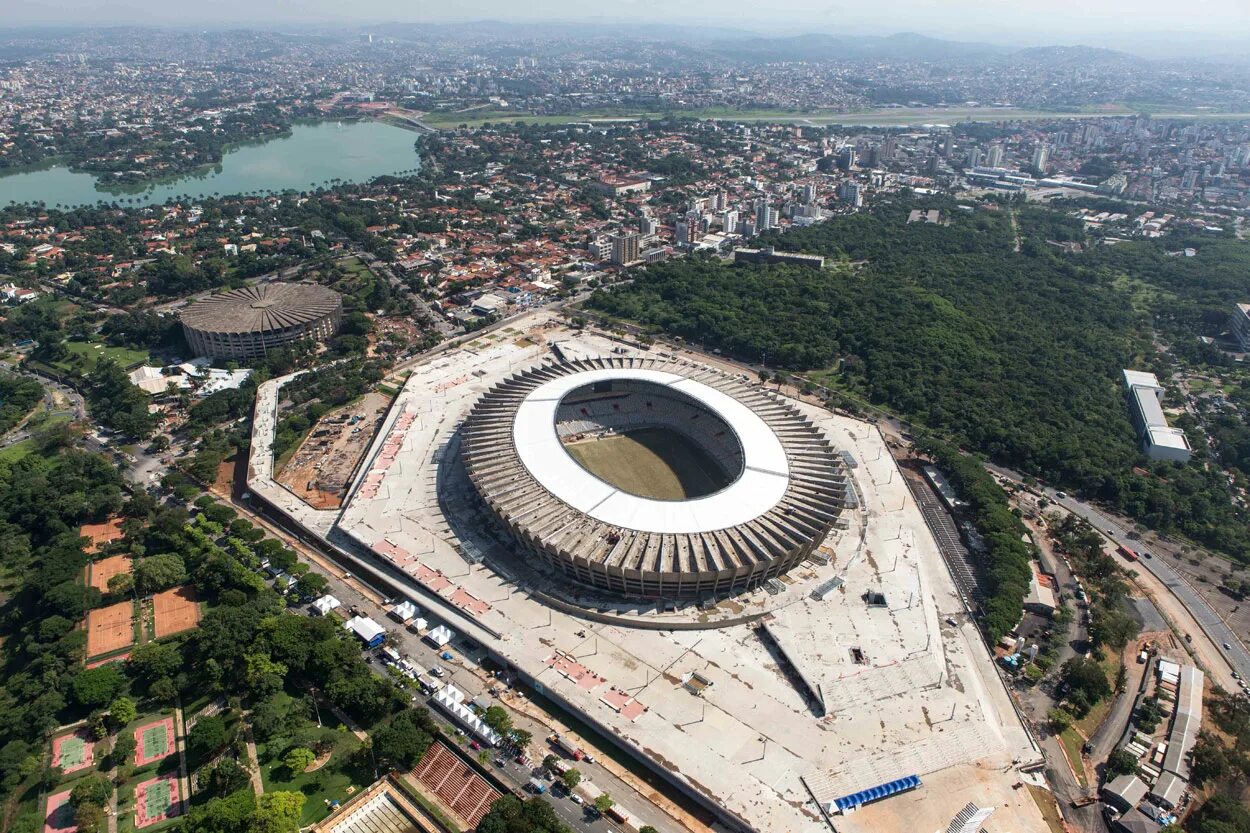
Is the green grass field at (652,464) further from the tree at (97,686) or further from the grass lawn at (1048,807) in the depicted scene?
the tree at (97,686)

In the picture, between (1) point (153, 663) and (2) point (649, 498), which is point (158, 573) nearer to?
(1) point (153, 663)

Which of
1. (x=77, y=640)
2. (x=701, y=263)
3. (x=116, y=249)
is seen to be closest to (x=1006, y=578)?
(x=77, y=640)

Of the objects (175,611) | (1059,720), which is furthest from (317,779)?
(1059,720)

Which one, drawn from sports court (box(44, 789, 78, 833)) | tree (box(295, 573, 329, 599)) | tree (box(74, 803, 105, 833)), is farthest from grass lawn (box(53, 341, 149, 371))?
→ tree (box(74, 803, 105, 833))

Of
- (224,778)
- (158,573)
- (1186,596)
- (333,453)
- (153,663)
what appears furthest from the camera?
(333,453)

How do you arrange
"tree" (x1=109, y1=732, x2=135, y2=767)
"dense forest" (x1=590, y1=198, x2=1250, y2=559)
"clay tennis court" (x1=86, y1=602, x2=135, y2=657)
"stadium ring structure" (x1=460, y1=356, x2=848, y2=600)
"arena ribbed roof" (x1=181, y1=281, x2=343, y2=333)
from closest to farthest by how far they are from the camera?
"tree" (x1=109, y1=732, x2=135, y2=767) → "clay tennis court" (x1=86, y1=602, x2=135, y2=657) → "stadium ring structure" (x1=460, y1=356, x2=848, y2=600) → "dense forest" (x1=590, y1=198, x2=1250, y2=559) → "arena ribbed roof" (x1=181, y1=281, x2=343, y2=333)

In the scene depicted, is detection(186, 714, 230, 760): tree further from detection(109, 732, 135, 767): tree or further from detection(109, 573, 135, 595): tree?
detection(109, 573, 135, 595): tree

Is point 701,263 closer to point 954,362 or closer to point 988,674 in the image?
point 954,362
